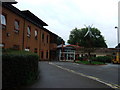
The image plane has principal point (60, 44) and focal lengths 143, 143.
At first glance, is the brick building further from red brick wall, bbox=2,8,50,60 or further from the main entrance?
the main entrance

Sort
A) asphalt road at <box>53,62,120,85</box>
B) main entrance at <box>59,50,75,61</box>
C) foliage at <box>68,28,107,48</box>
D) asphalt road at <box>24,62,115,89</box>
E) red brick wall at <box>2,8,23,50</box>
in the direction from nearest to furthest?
asphalt road at <box>24,62,115,89</box> → asphalt road at <box>53,62,120,85</box> → red brick wall at <box>2,8,23,50</box> → main entrance at <box>59,50,75,61</box> → foliage at <box>68,28,107,48</box>

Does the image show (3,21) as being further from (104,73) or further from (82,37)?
(82,37)

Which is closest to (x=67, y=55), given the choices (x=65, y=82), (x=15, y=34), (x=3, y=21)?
(x=15, y=34)

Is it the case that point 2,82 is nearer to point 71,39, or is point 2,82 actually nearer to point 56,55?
point 56,55

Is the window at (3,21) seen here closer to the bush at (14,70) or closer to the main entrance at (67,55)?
the bush at (14,70)

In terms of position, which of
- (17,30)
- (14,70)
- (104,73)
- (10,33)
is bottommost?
(104,73)

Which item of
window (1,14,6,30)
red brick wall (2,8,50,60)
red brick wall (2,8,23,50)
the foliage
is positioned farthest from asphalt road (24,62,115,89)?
the foliage

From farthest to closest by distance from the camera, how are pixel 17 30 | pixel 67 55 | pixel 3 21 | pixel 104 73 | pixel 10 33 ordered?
pixel 67 55, pixel 17 30, pixel 10 33, pixel 3 21, pixel 104 73

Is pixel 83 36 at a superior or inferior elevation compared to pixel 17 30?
superior

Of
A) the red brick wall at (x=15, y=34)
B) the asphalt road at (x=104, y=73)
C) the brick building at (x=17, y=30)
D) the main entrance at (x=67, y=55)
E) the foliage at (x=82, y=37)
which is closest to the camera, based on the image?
the asphalt road at (x=104, y=73)

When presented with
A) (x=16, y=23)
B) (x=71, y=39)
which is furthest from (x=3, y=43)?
(x=71, y=39)

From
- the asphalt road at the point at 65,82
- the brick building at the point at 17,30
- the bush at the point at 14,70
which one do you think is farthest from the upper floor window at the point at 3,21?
the bush at the point at 14,70

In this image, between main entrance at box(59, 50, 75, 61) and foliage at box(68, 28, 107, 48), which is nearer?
main entrance at box(59, 50, 75, 61)

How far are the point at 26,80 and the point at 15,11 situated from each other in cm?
1043
